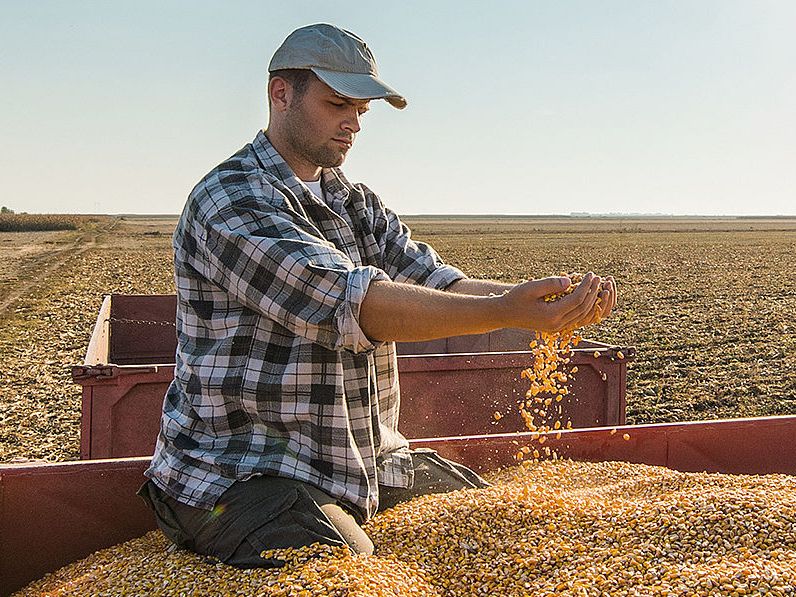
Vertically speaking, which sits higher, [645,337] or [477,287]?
[477,287]

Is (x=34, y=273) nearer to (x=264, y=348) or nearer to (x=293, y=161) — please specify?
(x=293, y=161)

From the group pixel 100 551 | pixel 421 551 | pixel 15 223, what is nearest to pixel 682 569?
pixel 421 551

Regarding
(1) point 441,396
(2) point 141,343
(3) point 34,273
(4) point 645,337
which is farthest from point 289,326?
(3) point 34,273

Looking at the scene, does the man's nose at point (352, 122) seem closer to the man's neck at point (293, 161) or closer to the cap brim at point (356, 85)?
the cap brim at point (356, 85)

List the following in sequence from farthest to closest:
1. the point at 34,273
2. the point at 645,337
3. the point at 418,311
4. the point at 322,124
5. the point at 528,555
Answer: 1. the point at 34,273
2. the point at 645,337
3. the point at 322,124
4. the point at 528,555
5. the point at 418,311

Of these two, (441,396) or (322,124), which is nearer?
(322,124)

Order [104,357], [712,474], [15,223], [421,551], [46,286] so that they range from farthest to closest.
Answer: [15,223] → [46,286] → [104,357] → [712,474] → [421,551]

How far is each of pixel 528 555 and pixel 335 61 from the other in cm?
194

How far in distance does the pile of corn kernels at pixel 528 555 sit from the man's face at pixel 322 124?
1.46m

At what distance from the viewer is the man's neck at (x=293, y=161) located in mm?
3418

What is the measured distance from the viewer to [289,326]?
2.95m

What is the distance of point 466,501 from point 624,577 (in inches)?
31.8

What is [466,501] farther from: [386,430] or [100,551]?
[100,551]

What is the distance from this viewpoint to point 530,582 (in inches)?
119
